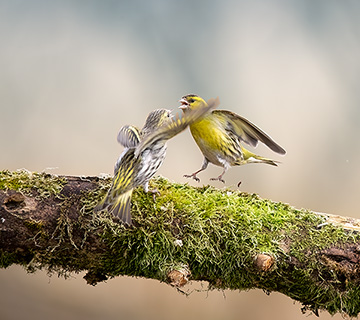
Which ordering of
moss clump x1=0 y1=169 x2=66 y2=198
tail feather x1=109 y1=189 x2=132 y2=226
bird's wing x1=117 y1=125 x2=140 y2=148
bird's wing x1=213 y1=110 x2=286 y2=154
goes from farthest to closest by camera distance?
bird's wing x1=213 y1=110 x2=286 y2=154
bird's wing x1=117 y1=125 x2=140 y2=148
moss clump x1=0 y1=169 x2=66 y2=198
tail feather x1=109 y1=189 x2=132 y2=226

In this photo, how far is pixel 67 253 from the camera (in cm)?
282

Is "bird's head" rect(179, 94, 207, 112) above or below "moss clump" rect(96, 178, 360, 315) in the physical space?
above

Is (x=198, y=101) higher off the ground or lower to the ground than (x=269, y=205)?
higher

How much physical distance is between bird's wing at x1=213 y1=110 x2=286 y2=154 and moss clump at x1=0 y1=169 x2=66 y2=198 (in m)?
1.66

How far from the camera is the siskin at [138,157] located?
276 cm

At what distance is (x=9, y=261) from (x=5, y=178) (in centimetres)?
48

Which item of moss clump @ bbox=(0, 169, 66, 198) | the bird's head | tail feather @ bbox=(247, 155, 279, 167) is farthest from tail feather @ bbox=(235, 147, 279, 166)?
moss clump @ bbox=(0, 169, 66, 198)

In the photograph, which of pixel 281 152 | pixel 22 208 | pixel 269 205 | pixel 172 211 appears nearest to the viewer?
pixel 22 208

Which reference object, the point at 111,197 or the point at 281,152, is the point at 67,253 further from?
the point at 281,152

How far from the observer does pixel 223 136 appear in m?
4.14

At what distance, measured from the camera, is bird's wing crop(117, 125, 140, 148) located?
3052mm

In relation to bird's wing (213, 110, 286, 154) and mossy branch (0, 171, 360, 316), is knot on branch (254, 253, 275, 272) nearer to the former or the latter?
mossy branch (0, 171, 360, 316)

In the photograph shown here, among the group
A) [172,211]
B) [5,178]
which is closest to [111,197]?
[172,211]

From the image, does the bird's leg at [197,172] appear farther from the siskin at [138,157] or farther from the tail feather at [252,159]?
the siskin at [138,157]
